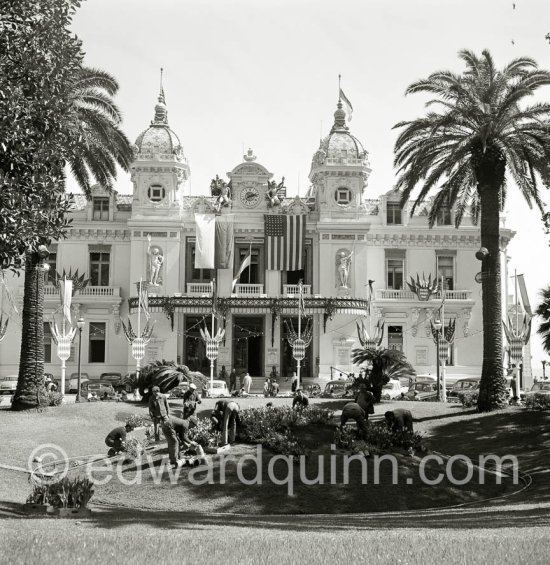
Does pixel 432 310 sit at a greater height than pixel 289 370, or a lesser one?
greater

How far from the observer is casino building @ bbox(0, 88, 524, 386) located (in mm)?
53281

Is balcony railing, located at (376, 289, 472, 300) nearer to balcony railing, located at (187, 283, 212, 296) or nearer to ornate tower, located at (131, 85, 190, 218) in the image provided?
balcony railing, located at (187, 283, 212, 296)

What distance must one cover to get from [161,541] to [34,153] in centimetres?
766

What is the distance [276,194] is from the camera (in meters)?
54.6

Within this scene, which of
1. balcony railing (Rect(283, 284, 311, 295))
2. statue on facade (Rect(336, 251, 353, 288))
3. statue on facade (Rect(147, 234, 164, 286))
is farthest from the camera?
balcony railing (Rect(283, 284, 311, 295))

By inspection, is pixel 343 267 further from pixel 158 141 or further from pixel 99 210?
pixel 99 210

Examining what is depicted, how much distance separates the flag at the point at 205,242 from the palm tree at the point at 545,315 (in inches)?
766

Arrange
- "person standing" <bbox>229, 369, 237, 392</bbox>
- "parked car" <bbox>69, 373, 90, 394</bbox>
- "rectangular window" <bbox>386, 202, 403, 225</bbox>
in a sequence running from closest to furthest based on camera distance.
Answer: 1. "parked car" <bbox>69, 373, 90, 394</bbox>
2. "person standing" <bbox>229, 369, 237, 392</bbox>
3. "rectangular window" <bbox>386, 202, 403, 225</bbox>

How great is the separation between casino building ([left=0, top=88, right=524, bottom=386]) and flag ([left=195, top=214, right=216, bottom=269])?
1.59 metres

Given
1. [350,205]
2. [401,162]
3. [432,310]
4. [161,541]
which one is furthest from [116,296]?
[161,541]

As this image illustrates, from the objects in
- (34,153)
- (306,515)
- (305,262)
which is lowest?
(306,515)

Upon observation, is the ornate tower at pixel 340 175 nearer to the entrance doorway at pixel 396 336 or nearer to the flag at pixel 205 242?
the flag at pixel 205 242

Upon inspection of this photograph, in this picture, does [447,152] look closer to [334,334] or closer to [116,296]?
[334,334]

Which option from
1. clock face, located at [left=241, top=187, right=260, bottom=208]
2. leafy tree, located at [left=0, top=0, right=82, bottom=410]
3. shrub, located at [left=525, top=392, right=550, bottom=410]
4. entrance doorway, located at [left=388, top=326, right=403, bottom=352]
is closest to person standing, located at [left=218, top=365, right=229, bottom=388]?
clock face, located at [left=241, top=187, right=260, bottom=208]
